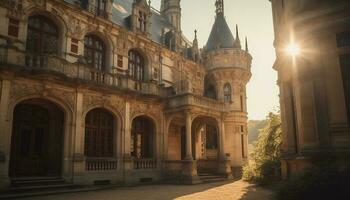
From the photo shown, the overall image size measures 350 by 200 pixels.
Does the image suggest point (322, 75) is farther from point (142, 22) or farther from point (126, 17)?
point (126, 17)

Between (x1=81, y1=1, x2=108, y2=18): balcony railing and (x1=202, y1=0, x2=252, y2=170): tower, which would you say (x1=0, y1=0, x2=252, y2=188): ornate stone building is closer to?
(x1=81, y1=1, x2=108, y2=18): balcony railing

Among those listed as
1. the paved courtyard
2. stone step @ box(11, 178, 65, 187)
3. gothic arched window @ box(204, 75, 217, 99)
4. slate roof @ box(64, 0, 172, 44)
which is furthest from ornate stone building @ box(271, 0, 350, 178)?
gothic arched window @ box(204, 75, 217, 99)

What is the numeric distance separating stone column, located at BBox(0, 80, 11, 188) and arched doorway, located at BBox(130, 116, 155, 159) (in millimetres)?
8113

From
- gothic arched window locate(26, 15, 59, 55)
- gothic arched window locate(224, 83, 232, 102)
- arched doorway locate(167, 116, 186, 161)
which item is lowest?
arched doorway locate(167, 116, 186, 161)

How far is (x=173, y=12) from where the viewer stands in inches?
1156

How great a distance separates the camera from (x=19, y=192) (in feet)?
38.9

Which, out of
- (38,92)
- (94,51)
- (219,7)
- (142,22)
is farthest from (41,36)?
(219,7)

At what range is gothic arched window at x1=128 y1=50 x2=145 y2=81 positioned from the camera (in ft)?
66.8

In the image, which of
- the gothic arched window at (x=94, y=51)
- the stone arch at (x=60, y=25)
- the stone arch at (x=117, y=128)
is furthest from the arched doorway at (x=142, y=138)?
the stone arch at (x=60, y=25)

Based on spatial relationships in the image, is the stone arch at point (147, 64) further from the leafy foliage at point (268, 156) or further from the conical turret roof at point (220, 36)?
the conical turret roof at point (220, 36)

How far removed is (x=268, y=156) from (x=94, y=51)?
1290 centimetres

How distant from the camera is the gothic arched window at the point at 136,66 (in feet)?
66.8

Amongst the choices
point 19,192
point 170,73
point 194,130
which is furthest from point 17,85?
point 194,130

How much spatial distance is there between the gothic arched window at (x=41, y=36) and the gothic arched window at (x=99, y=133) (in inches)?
172
